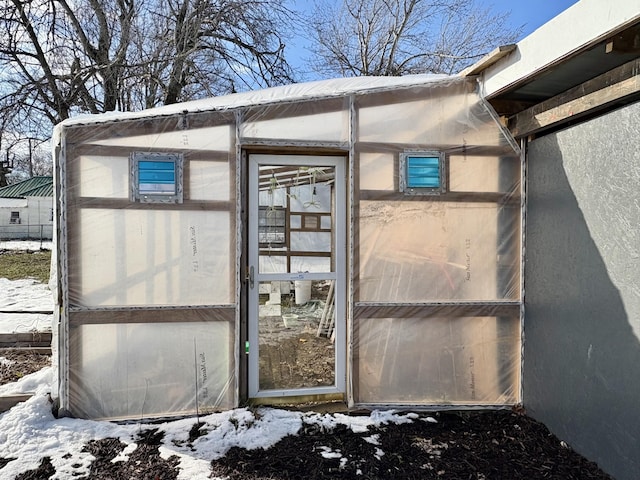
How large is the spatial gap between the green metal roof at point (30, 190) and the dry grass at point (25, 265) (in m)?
8.98

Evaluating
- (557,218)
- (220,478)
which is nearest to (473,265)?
(557,218)

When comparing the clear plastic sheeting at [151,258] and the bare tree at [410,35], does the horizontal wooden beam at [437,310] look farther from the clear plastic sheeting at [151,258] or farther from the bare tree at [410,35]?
the bare tree at [410,35]

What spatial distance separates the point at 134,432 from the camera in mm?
2697

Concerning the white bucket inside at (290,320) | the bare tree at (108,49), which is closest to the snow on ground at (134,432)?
the white bucket inside at (290,320)

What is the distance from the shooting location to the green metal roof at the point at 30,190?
20.5 meters

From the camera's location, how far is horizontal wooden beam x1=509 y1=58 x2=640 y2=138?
6.85ft

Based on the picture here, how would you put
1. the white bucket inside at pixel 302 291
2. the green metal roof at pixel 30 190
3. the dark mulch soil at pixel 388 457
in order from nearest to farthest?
the dark mulch soil at pixel 388 457 < the white bucket inside at pixel 302 291 < the green metal roof at pixel 30 190

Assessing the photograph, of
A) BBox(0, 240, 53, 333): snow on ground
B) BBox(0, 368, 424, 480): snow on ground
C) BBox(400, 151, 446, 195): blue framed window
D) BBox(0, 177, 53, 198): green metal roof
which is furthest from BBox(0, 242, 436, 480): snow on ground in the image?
BBox(0, 177, 53, 198): green metal roof

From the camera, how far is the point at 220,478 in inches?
87.9

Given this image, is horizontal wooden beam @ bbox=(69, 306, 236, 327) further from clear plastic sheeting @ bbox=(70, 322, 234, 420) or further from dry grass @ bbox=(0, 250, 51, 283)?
dry grass @ bbox=(0, 250, 51, 283)

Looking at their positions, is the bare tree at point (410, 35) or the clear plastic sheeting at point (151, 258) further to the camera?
the bare tree at point (410, 35)

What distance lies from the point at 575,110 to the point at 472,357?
1858 mm

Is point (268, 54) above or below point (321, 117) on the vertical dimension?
above

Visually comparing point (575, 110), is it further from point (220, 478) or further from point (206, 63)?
point (206, 63)
